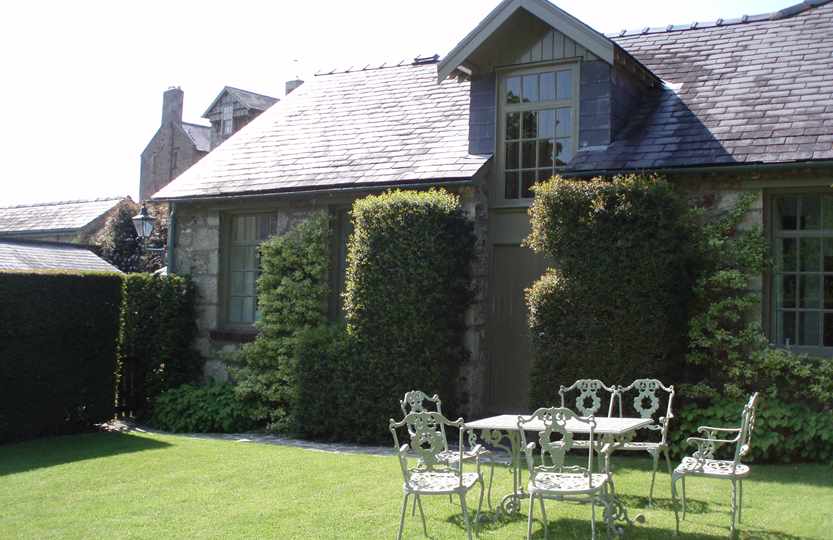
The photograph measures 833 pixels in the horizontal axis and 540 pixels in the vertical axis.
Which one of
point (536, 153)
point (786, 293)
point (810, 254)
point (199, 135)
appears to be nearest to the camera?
point (810, 254)

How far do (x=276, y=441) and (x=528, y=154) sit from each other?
16.9 ft

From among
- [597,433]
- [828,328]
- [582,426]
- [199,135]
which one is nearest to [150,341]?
[597,433]

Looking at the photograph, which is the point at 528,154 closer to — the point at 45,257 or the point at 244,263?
the point at 244,263

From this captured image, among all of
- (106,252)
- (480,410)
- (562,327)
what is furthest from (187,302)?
(106,252)

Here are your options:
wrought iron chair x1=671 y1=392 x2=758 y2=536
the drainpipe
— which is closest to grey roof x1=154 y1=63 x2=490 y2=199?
the drainpipe

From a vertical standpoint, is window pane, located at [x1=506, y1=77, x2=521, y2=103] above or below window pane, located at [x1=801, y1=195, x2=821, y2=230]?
above

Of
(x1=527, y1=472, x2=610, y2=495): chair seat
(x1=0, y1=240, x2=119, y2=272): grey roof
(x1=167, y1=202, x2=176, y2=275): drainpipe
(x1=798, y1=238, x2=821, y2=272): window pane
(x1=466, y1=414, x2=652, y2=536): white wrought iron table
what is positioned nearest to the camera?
(x1=527, y1=472, x2=610, y2=495): chair seat

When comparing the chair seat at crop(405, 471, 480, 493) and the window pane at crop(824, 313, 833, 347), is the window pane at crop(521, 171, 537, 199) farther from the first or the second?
the chair seat at crop(405, 471, 480, 493)

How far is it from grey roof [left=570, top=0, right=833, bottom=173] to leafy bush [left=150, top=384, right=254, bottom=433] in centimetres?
590

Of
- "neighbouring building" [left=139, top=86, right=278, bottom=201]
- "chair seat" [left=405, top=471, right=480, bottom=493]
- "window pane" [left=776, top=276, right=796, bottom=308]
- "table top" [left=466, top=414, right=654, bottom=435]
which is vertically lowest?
"chair seat" [left=405, top=471, right=480, bottom=493]

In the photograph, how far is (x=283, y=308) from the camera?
12.4 metres

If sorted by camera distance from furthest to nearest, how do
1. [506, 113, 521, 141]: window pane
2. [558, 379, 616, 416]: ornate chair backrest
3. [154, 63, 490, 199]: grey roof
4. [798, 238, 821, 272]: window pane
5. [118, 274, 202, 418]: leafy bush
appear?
[118, 274, 202, 418]: leafy bush → [154, 63, 490, 199]: grey roof → [506, 113, 521, 141]: window pane → [798, 238, 821, 272]: window pane → [558, 379, 616, 416]: ornate chair backrest

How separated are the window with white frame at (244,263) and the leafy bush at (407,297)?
300 cm

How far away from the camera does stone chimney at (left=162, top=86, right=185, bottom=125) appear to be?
117ft
